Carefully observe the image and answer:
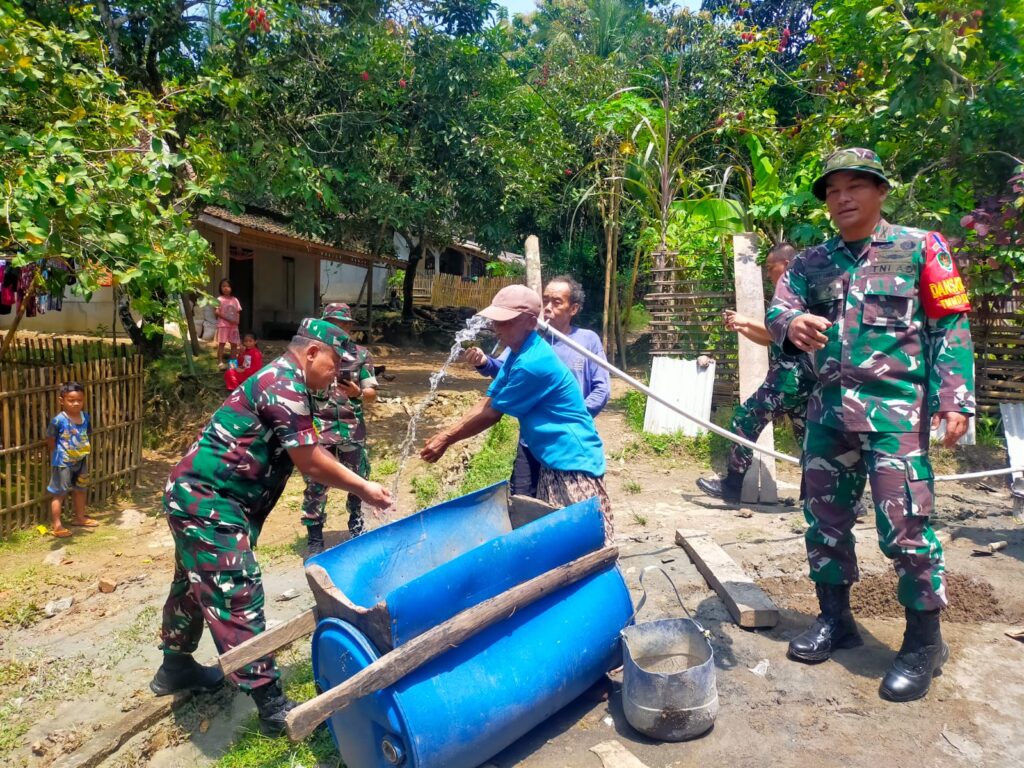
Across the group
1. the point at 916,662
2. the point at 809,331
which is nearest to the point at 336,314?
the point at 809,331

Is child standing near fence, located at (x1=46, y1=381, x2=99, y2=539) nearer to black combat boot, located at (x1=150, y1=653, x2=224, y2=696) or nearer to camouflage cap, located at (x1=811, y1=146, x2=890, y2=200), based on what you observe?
black combat boot, located at (x1=150, y1=653, x2=224, y2=696)

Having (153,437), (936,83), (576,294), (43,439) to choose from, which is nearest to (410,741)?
(576,294)

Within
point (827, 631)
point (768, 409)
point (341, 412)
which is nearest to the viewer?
point (827, 631)

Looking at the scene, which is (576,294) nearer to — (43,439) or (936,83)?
(936,83)

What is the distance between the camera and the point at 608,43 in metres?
22.5

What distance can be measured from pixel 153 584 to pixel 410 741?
3.59 m

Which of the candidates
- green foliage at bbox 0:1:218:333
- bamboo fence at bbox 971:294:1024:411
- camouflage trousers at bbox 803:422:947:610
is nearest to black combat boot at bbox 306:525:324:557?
green foliage at bbox 0:1:218:333

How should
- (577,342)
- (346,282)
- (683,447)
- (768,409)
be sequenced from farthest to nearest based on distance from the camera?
(346,282) → (683,447) → (768,409) → (577,342)

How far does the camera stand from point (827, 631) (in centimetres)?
318

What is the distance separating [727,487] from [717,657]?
2682mm

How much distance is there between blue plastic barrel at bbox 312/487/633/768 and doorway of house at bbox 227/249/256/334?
1661cm

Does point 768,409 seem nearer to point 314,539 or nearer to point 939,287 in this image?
point 939,287

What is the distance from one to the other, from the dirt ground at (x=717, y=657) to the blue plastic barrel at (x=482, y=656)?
30 centimetres

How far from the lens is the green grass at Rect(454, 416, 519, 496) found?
6.70 m
